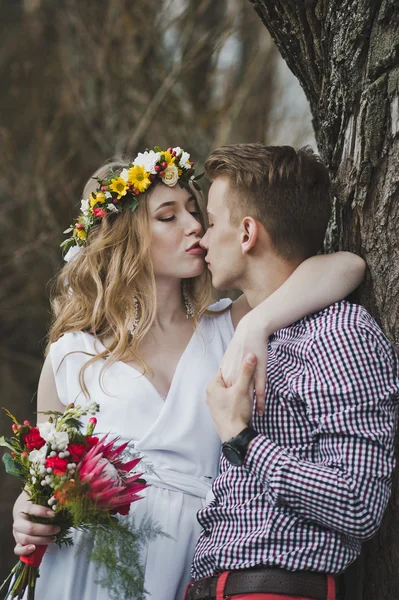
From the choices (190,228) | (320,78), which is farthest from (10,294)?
(320,78)

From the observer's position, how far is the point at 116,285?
3221 millimetres

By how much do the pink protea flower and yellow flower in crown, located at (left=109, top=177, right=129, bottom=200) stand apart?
1.19m

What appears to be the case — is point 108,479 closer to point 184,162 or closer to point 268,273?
point 268,273

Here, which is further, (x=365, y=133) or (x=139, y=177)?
(x=139, y=177)

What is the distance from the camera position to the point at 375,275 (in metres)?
2.51

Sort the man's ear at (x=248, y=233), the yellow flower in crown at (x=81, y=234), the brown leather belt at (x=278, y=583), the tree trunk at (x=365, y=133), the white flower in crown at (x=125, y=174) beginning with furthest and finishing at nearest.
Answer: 1. the yellow flower in crown at (x=81, y=234)
2. the white flower in crown at (x=125, y=174)
3. the man's ear at (x=248, y=233)
4. the tree trunk at (x=365, y=133)
5. the brown leather belt at (x=278, y=583)

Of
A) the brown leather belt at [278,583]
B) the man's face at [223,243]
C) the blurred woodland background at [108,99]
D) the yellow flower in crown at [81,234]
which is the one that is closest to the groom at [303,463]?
the brown leather belt at [278,583]

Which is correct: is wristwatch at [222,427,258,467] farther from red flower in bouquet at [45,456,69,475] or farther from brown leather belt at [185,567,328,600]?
red flower in bouquet at [45,456,69,475]

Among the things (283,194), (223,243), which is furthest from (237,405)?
(283,194)

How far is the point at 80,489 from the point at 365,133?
1.46m

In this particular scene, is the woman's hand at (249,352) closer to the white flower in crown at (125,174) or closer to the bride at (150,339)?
the bride at (150,339)

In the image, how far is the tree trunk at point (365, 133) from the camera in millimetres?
2363

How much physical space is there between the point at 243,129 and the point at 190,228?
135 inches

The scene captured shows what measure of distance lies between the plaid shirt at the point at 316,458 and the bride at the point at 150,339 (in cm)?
26
